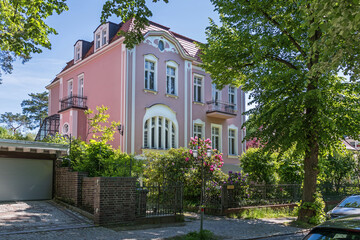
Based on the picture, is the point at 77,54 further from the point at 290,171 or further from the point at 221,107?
the point at 290,171

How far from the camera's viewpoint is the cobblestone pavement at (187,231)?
9.37m

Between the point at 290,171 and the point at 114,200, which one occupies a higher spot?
the point at 290,171

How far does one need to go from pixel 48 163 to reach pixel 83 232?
5.63 m

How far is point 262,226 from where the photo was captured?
12680 mm

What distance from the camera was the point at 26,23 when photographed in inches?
456

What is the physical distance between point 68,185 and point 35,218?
7.45 ft

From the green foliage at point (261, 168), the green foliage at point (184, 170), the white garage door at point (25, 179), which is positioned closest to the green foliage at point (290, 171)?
the green foliage at point (261, 168)

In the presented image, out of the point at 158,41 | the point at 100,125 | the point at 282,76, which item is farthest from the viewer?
A: the point at 158,41

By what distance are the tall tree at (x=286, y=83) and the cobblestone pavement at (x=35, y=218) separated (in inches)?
308

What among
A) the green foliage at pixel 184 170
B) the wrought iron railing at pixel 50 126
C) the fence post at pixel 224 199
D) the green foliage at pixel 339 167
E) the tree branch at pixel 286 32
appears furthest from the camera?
the wrought iron railing at pixel 50 126

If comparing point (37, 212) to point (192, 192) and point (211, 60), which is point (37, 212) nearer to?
point (192, 192)

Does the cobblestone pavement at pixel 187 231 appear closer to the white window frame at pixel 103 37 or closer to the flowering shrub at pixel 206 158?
the flowering shrub at pixel 206 158

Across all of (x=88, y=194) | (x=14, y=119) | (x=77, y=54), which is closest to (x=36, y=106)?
(x=14, y=119)

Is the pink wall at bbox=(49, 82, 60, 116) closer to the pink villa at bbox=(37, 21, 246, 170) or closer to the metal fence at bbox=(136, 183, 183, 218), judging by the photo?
the pink villa at bbox=(37, 21, 246, 170)
